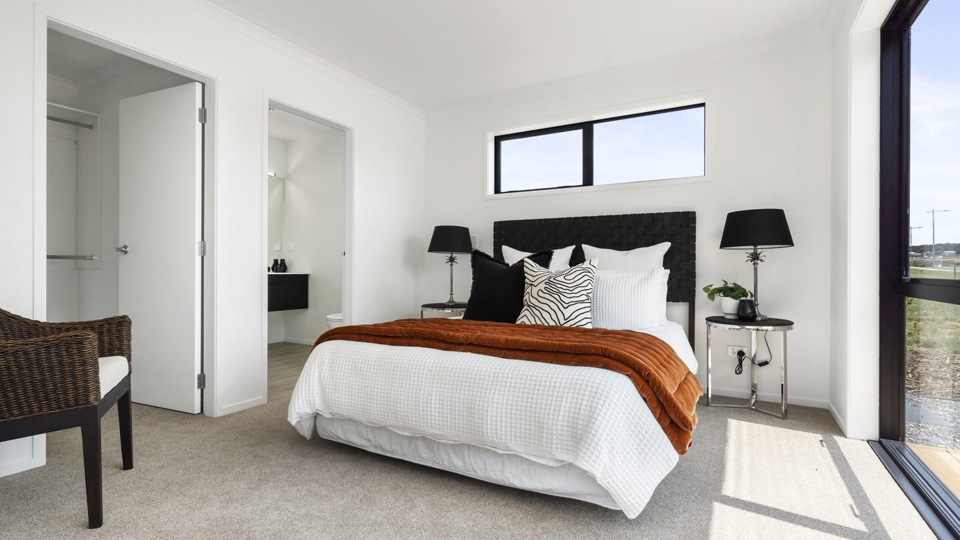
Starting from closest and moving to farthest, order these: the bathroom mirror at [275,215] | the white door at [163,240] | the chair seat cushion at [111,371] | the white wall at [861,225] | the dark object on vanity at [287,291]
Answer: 1. the chair seat cushion at [111,371]
2. the white wall at [861,225]
3. the white door at [163,240]
4. the dark object on vanity at [287,291]
5. the bathroom mirror at [275,215]

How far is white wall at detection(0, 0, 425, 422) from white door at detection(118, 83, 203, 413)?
0.51 ft

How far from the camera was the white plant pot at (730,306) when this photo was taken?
3.21 meters

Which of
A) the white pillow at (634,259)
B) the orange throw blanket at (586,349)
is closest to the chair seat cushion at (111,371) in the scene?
Answer: the orange throw blanket at (586,349)

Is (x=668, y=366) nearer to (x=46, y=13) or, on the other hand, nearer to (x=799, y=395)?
(x=799, y=395)

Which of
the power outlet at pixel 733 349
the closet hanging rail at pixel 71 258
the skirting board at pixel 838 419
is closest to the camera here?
the skirting board at pixel 838 419

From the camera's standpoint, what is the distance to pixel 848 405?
2.65m

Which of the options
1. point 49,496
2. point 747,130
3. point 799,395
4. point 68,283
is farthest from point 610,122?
→ point 68,283

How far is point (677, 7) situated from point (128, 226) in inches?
155

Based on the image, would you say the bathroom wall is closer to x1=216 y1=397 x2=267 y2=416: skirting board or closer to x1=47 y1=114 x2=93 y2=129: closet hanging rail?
x1=47 y1=114 x2=93 y2=129: closet hanging rail

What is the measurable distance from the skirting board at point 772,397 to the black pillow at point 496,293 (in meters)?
1.77

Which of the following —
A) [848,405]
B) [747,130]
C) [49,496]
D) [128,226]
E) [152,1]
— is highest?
[152,1]

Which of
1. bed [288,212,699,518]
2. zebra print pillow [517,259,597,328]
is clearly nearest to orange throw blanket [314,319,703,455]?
bed [288,212,699,518]

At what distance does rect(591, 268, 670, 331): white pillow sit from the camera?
2881 mm

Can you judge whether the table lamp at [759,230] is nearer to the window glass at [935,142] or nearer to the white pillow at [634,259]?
the white pillow at [634,259]
